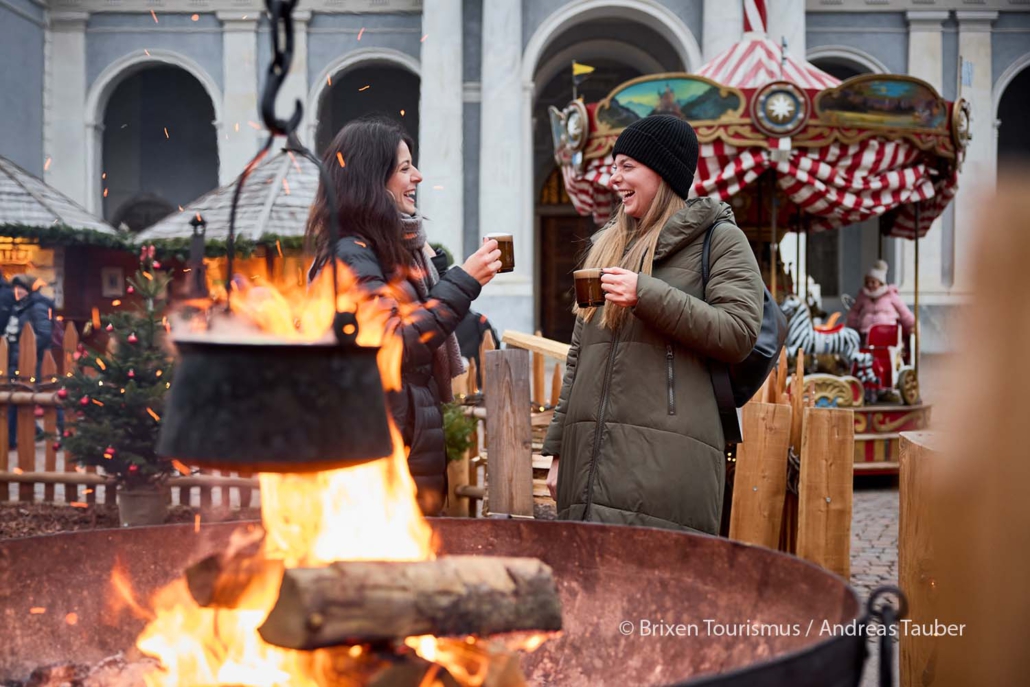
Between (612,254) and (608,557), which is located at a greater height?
(612,254)

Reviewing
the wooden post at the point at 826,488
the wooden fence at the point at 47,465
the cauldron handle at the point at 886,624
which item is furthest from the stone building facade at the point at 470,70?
the cauldron handle at the point at 886,624

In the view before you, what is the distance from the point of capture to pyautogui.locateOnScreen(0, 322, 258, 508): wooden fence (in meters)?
6.72

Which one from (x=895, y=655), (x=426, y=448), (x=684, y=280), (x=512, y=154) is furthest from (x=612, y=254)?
(x=512, y=154)

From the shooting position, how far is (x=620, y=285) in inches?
105

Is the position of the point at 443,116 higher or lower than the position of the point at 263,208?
higher

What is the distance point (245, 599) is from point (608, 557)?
0.99 meters

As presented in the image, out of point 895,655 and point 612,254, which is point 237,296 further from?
point 895,655

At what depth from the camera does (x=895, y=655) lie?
4.07 metres

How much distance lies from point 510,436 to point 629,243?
3.08 ft

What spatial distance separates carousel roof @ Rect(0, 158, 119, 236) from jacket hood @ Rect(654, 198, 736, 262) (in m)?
14.3

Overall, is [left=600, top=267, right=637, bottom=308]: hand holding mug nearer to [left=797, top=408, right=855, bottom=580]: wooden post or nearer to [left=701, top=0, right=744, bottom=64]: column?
[left=797, top=408, right=855, bottom=580]: wooden post

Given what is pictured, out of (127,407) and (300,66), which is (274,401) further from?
(300,66)

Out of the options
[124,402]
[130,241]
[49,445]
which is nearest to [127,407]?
[124,402]

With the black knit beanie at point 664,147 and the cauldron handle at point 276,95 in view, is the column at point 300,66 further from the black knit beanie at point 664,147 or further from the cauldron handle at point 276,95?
the cauldron handle at point 276,95
